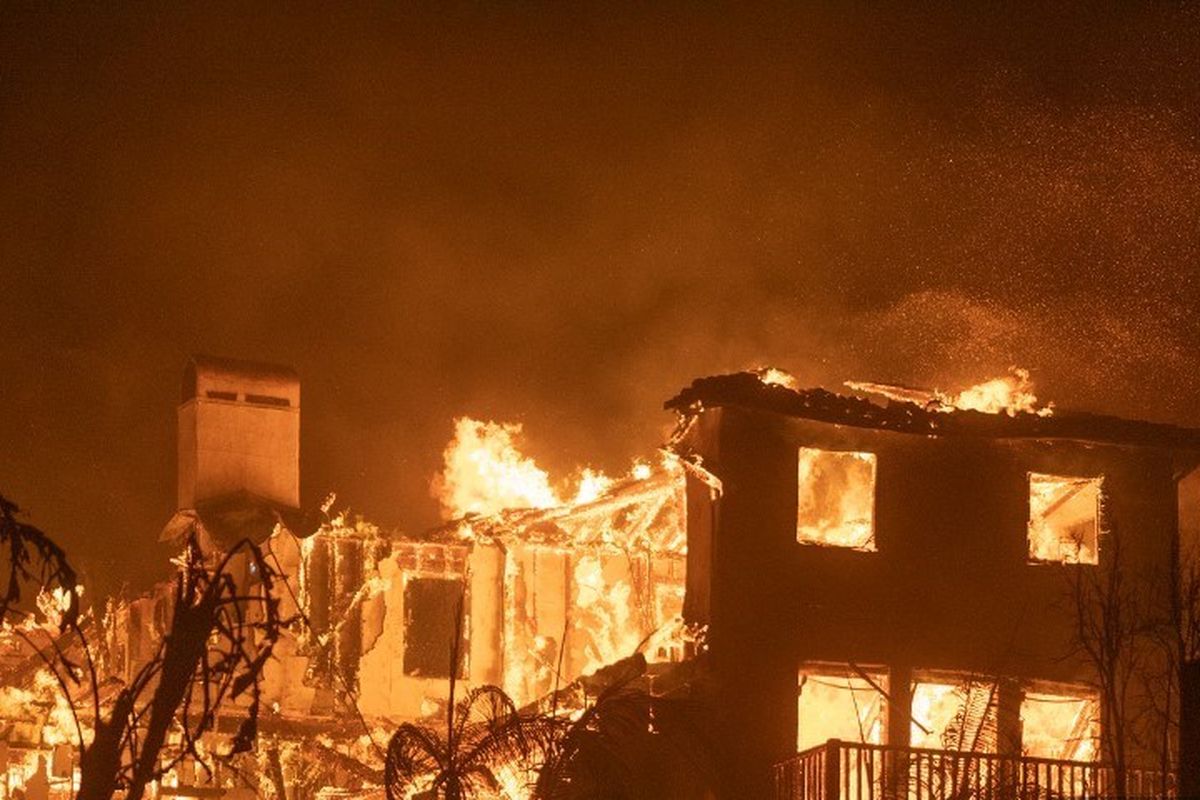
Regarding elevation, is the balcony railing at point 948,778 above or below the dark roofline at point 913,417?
below

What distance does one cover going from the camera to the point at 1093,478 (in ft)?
97.9

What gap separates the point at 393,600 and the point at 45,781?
926 centimetres

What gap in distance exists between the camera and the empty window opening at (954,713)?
27172 millimetres

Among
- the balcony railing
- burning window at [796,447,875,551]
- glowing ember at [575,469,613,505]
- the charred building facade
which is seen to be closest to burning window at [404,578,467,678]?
glowing ember at [575,469,613,505]

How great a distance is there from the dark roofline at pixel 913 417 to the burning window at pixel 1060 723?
4014mm

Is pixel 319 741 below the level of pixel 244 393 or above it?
below

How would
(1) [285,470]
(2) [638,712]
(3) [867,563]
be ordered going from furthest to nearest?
(1) [285,470] → (3) [867,563] → (2) [638,712]

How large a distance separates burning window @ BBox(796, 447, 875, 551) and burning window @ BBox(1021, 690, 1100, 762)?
3.69m

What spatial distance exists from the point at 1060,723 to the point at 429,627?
12.0 m

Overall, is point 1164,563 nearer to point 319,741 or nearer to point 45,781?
point 319,741

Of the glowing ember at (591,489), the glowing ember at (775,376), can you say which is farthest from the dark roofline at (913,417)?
the glowing ember at (591,489)

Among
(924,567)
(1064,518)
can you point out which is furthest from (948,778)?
(1064,518)

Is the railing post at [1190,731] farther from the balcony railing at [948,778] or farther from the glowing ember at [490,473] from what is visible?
the glowing ember at [490,473]

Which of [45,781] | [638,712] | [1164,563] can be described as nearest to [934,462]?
[1164,563]
